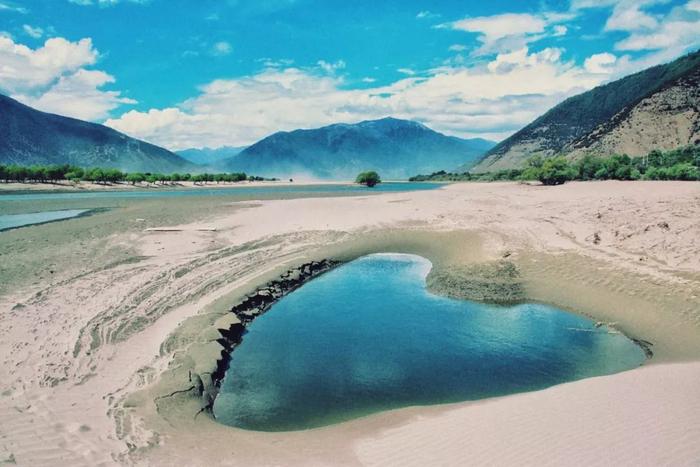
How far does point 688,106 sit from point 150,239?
4442 inches

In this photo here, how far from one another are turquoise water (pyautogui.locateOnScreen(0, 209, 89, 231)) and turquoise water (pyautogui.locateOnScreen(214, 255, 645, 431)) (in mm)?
29553

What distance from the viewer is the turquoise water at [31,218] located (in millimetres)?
35656

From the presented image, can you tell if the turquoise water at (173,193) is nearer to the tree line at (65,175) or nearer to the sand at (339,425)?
the tree line at (65,175)

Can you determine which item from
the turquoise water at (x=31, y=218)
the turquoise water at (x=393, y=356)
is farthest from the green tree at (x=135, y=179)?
the turquoise water at (x=393, y=356)

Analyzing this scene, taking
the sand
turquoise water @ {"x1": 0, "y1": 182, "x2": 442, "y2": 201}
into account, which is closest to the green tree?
turquoise water @ {"x1": 0, "y1": 182, "x2": 442, "y2": 201}

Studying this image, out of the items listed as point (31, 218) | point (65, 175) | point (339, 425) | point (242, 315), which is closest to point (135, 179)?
point (65, 175)

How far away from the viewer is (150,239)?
88.5 ft

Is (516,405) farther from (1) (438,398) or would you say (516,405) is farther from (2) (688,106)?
(2) (688,106)

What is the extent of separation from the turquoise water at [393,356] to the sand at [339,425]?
82 centimetres

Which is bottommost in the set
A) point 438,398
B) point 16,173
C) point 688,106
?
point 438,398

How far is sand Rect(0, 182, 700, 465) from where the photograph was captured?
7352 millimetres

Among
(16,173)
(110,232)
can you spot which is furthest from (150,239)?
(16,173)

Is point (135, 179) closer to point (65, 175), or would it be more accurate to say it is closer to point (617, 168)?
point (65, 175)

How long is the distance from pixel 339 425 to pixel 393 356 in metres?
4.03
